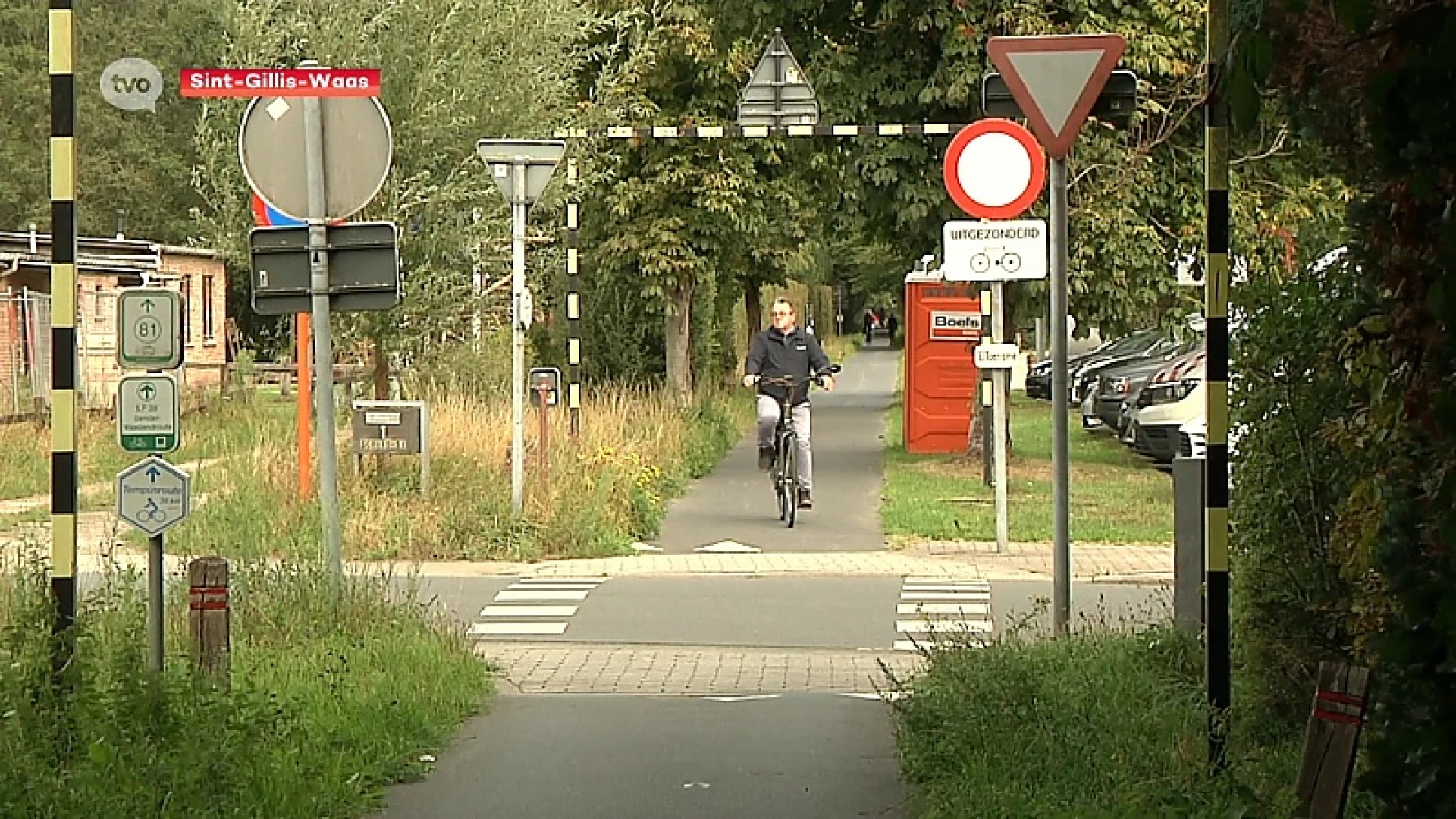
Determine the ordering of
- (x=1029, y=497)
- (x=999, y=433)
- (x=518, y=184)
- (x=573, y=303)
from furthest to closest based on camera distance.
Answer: (x=573, y=303)
(x=1029, y=497)
(x=518, y=184)
(x=999, y=433)

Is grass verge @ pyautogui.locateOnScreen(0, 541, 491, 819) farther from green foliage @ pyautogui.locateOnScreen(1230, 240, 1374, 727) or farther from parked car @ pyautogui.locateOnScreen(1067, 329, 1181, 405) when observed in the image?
parked car @ pyautogui.locateOnScreen(1067, 329, 1181, 405)

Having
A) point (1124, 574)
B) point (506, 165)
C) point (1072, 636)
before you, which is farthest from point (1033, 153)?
point (1072, 636)

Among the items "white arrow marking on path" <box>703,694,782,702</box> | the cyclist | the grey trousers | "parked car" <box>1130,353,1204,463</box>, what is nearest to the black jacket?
the cyclist

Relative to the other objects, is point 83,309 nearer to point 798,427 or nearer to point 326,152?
point 798,427

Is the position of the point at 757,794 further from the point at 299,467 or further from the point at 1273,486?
the point at 299,467

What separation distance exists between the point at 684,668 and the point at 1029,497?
1043 centimetres

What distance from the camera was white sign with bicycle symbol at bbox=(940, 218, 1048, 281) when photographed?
15828 mm

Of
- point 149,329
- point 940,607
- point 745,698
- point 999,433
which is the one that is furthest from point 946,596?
point 149,329

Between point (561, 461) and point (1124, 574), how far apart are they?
5.64m

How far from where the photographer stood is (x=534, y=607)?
14352 mm

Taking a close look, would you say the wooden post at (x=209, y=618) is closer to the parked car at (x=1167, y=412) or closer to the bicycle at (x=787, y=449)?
the bicycle at (x=787, y=449)

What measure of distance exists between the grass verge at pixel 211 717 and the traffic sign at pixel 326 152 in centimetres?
212

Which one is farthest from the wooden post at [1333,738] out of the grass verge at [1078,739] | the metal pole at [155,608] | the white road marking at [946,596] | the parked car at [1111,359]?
the parked car at [1111,359]

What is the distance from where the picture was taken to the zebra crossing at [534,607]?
1335 cm
